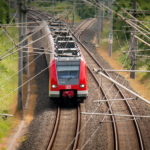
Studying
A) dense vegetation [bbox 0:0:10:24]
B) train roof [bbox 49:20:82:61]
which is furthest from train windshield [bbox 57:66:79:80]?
dense vegetation [bbox 0:0:10:24]

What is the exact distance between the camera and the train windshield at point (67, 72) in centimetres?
1584

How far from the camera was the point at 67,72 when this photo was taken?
627 inches

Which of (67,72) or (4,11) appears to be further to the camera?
(4,11)

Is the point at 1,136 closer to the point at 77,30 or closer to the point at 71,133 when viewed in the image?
the point at 71,133

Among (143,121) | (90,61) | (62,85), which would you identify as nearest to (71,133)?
(62,85)

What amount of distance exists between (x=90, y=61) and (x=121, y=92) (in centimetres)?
845

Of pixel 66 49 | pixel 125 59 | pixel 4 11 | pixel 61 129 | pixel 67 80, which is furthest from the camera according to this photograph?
pixel 4 11

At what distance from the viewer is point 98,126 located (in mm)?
14109

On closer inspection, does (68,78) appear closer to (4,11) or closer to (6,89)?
(6,89)

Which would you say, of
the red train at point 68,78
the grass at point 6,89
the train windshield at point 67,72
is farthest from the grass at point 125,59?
the grass at point 6,89

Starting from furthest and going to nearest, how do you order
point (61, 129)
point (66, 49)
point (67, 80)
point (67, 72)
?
1. point (66, 49)
2. point (67, 72)
3. point (67, 80)
4. point (61, 129)

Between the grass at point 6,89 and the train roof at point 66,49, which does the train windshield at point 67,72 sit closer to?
the train roof at point 66,49

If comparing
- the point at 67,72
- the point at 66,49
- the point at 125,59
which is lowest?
the point at 125,59

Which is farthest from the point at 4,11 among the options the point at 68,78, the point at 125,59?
the point at 68,78
